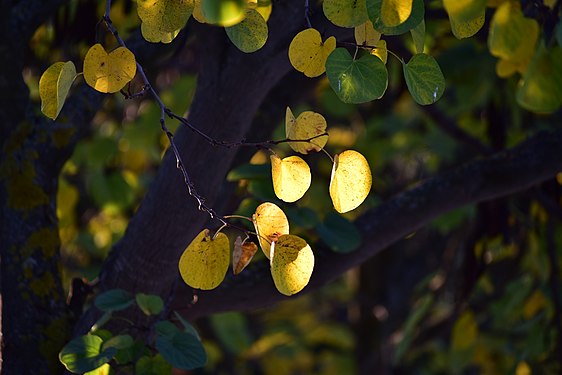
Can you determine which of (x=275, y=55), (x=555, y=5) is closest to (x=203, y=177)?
(x=275, y=55)

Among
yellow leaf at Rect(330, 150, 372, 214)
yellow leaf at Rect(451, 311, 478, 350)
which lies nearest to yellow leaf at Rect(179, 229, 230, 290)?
yellow leaf at Rect(330, 150, 372, 214)

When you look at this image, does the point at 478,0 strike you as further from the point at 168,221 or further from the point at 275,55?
the point at 168,221

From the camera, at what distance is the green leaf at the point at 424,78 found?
1.23m

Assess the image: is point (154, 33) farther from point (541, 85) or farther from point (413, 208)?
point (413, 208)

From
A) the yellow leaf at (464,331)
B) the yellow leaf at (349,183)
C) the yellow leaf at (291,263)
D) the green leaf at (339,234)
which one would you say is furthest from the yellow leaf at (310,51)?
the yellow leaf at (464,331)

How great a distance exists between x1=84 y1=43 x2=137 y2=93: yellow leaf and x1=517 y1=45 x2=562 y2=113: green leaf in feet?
1.73

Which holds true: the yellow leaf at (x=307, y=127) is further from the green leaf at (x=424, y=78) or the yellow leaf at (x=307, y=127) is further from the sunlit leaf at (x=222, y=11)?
the sunlit leaf at (x=222, y=11)

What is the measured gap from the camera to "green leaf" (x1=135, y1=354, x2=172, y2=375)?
1.52 metres

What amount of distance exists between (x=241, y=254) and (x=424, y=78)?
1.19 ft

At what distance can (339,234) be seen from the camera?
74.3 inches

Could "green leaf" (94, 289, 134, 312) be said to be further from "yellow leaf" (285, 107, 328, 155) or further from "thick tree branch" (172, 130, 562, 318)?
"yellow leaf" (285, 107, 328, 155)

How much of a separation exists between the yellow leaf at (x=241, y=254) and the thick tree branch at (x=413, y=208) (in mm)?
587

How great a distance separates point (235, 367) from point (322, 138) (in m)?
3.71

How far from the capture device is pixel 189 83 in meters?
3.15
